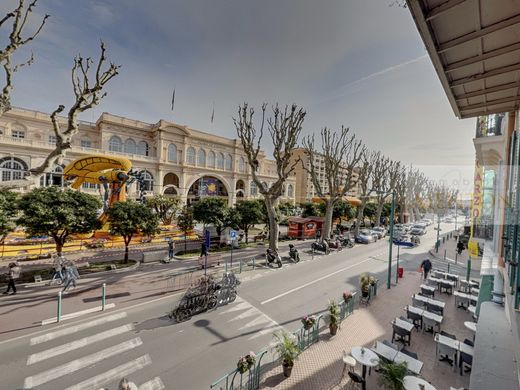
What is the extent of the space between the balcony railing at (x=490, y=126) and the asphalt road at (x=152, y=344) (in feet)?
52.1

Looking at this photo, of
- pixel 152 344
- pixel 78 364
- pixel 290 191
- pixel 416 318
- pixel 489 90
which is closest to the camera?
pixel 489 90

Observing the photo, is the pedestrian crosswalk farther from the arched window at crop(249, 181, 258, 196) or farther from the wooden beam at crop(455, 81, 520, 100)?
the arched window at crop(249, 181, 258, 196)

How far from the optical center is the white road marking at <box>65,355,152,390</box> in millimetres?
6727

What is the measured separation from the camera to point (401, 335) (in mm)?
9188

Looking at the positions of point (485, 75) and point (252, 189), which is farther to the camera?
point (252, 189)

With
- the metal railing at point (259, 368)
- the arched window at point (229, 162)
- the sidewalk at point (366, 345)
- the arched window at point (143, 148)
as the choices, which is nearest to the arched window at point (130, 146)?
the arched window at point (143, 148)

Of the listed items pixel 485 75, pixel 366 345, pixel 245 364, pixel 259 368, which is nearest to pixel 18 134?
pixel 245 364

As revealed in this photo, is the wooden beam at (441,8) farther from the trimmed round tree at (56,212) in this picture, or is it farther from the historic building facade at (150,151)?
the historic building facade at (150,151)

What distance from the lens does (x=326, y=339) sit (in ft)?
30.7

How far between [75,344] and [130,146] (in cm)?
4896

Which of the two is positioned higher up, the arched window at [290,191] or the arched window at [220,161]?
the arched window at [220,161]

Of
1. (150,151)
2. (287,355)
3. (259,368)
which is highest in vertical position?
(150,151)

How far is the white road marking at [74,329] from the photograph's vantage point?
8.75 metres

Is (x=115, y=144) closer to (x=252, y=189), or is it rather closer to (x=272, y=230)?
(x=252, y=189)
